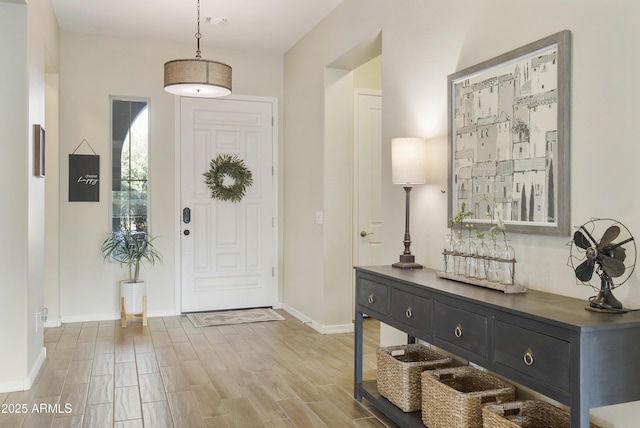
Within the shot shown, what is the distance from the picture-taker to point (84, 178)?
528 centimetres

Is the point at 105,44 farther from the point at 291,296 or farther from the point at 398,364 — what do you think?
the point at 398,364

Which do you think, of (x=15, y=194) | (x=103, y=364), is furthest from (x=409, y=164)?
(x=103, y=364)

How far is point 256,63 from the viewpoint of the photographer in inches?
233

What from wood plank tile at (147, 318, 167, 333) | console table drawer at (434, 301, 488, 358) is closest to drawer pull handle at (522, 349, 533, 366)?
console table drawer at (434, 301, 488, 358)

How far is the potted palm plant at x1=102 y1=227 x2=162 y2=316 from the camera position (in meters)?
5.19

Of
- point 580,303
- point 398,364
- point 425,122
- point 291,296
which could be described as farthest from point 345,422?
point 291,296

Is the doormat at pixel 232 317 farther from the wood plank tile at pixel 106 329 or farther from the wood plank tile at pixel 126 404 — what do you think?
the wood plank tile at pixel 126 404

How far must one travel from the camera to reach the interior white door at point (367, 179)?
539 cm

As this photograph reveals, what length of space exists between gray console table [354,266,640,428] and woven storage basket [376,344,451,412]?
0.07 metres

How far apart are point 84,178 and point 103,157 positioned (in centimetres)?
27

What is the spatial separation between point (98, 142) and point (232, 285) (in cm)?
199

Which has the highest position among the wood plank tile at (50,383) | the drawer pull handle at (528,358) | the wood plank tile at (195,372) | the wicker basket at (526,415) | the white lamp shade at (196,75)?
the white lamp shade at (196,75)

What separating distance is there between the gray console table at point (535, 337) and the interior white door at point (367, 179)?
2572mm

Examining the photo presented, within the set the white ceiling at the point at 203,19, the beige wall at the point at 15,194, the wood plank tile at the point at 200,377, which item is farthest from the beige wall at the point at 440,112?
the beige wall at the point at 15,194
